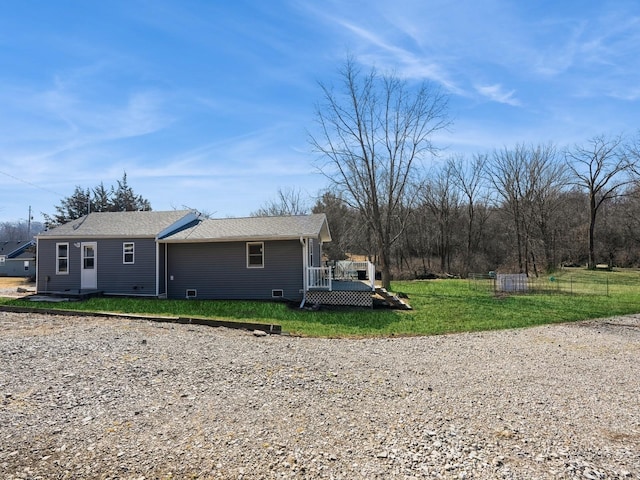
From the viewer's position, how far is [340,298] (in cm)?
1338

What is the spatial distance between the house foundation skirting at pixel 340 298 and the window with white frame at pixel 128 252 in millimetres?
7166

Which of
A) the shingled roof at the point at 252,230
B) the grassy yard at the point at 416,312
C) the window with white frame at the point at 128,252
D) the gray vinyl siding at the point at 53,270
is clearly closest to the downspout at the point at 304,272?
the shingled roof at the point at 252,230

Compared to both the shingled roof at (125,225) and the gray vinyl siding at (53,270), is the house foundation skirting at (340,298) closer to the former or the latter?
the shingled roof at (125,225)

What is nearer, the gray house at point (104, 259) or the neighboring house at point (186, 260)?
the neighboring house at point (186, 260)

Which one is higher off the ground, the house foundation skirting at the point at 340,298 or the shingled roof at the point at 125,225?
the shingled roof at the point at 125,225

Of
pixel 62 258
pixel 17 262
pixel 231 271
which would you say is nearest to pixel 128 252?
pixel 62 258

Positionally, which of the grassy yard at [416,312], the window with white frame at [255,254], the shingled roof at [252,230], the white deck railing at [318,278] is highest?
the shingled roof at [252,230]

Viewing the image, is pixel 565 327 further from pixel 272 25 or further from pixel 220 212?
pixel 220 212

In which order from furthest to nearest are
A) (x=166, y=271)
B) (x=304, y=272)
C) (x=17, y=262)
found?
(x=17, y=262), (x=166, y=271), (x=304, y=272)

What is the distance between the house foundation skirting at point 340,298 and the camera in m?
13.2

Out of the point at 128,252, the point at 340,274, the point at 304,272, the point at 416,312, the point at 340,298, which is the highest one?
the point at 128,252

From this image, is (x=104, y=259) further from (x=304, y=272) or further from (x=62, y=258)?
(x=304, y=272)

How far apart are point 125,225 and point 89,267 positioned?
213cm

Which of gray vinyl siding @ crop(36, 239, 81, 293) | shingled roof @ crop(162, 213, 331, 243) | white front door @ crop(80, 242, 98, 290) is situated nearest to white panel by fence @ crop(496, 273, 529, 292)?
shingled roof @ crop(162, 213, 331, 243)
